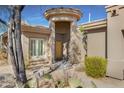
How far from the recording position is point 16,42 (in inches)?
188

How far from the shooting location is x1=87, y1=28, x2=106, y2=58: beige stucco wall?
505 cm

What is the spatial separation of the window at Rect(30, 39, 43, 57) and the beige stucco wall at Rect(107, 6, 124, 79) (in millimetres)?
2164

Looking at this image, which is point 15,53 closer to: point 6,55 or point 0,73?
point 6,55

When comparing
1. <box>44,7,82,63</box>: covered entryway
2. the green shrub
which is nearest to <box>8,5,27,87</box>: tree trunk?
<box>44,7,82,63</box>: covered entryway

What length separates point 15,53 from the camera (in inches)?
189

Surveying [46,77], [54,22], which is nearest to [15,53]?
[46,77]

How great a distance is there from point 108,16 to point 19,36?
111 inches

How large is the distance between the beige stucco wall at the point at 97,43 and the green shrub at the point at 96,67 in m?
0.16

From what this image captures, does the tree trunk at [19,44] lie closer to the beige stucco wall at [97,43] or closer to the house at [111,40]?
the house at [111,40]

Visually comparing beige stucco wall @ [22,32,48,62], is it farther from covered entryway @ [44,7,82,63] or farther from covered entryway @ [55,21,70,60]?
covered entryway @ [55,21,70,60]

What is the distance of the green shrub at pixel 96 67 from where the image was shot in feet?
16.3

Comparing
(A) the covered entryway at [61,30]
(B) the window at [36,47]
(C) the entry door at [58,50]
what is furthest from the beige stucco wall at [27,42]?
(C) the entry door at [58,50]
